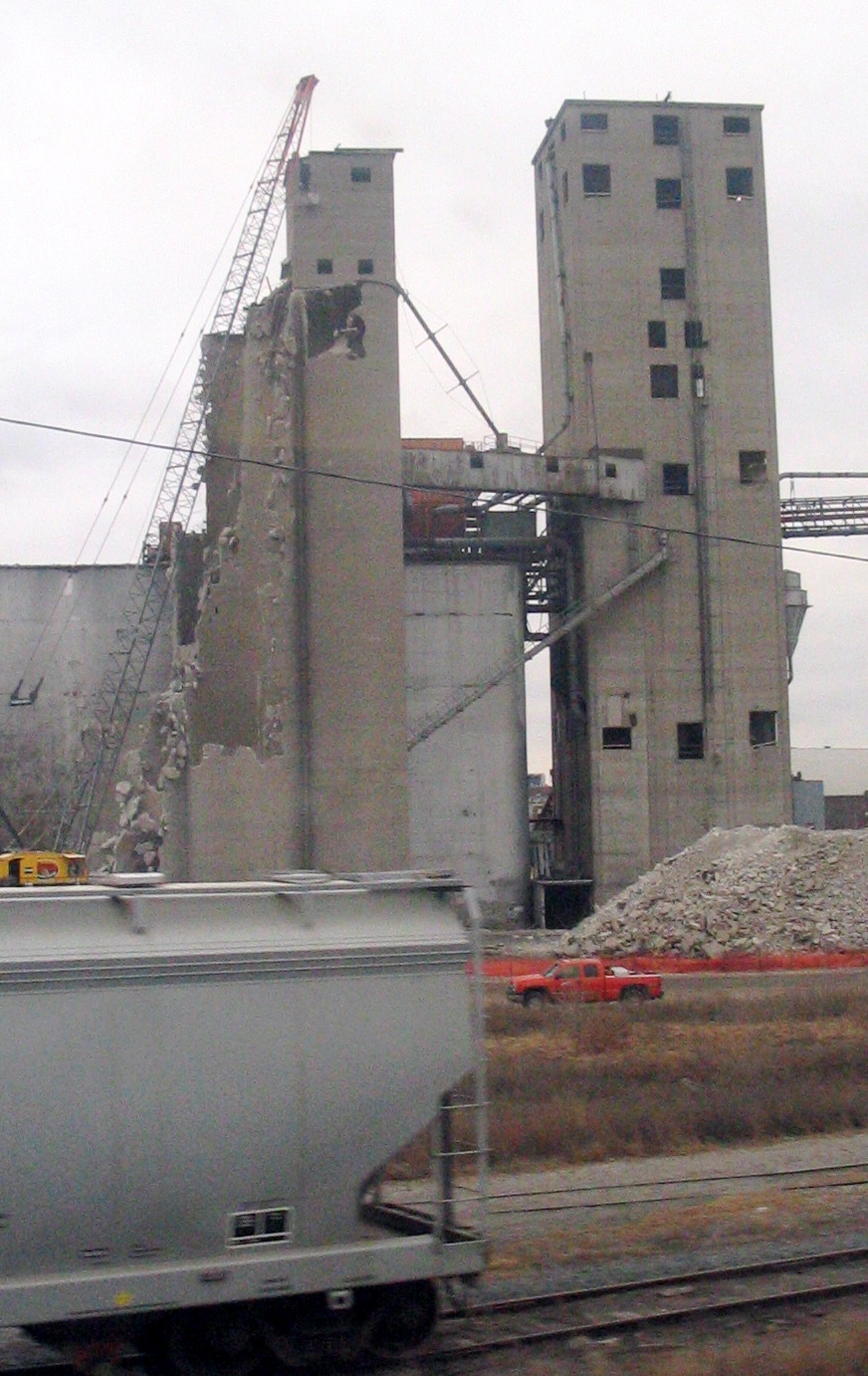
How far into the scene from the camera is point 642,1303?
438 inches

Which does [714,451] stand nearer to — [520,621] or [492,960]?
[520,621]

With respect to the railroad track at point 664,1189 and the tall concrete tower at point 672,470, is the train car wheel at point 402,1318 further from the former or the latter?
the tall concrete tower at point 672,470

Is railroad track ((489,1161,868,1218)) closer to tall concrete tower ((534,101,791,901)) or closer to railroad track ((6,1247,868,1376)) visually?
railroad track ((6,1247,868,1376))

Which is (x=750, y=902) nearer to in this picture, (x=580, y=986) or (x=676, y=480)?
(x=580, y=986)

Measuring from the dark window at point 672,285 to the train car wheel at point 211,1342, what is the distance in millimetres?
62218

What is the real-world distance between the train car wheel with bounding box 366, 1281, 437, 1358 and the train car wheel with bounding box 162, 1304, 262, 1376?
2.76 feet

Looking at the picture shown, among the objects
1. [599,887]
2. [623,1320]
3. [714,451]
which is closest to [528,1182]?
[623,1320]

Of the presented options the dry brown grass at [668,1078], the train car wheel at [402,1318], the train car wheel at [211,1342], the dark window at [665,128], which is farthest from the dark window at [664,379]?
Result: the train car wheel at [211,1342]

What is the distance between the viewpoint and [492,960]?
48031 mm

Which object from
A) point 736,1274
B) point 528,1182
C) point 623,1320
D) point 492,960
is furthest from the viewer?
point 492,960

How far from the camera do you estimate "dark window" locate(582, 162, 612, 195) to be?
6600 centimetres

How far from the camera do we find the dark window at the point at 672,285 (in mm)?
66125

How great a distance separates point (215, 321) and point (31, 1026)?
198 feet

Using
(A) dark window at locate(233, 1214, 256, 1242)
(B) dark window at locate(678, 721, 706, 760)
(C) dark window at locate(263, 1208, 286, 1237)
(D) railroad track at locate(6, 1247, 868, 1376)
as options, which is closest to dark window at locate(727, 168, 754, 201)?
(B) dark window at locate(678, 721, 706, 760)
